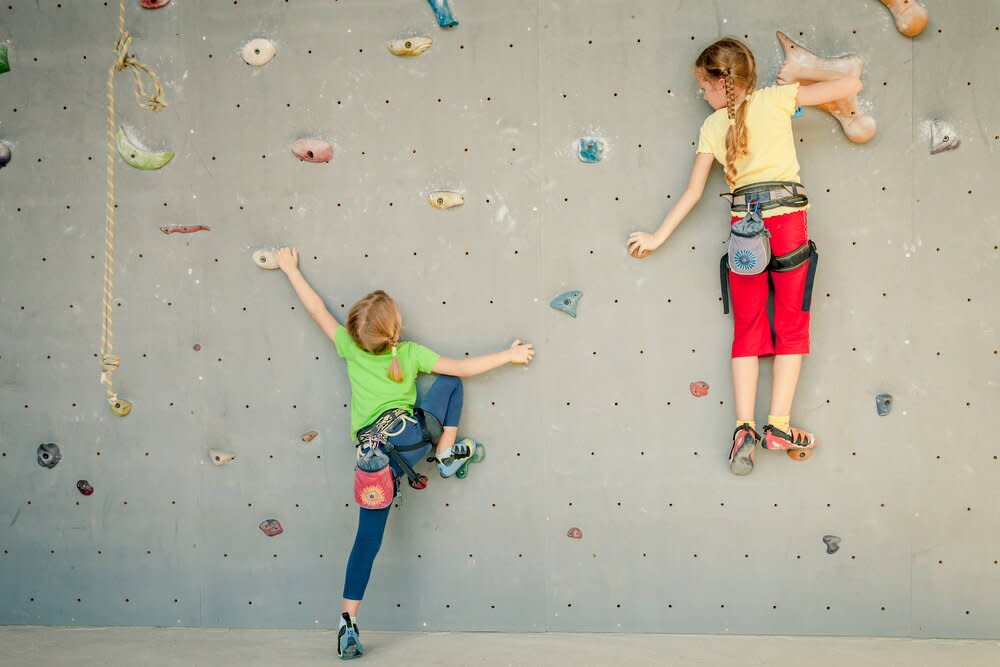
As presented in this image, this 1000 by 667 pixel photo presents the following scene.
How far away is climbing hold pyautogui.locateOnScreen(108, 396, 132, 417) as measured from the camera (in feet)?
9.45

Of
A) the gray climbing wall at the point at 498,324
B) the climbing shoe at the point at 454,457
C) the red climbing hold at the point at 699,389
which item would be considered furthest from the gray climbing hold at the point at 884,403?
the climbing shoe at the point at 454,457

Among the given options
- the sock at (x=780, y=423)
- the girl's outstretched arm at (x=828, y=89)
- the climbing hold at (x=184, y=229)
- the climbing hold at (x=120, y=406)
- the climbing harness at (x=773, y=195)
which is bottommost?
the sock at (x=780, y=423)

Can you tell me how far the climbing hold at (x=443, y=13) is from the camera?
2.73m

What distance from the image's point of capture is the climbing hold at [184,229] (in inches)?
112

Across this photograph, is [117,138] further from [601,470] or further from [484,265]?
[601,470]

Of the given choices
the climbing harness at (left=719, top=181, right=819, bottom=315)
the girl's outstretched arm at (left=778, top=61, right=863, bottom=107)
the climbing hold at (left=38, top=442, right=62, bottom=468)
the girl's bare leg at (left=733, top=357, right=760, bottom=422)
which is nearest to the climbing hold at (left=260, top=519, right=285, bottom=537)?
the climbing hold at (left=38, top=442, right=62, bottom=468)

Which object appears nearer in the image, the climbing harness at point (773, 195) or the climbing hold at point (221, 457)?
the climbing harness at point (773, 195)

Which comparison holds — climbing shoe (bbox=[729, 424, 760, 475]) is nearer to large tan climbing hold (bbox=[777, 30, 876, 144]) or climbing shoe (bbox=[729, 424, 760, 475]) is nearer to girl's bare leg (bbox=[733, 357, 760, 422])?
girl's bare leg (bbox=[733, 357, 760, 422])

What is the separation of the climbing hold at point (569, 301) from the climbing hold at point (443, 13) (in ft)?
2.79

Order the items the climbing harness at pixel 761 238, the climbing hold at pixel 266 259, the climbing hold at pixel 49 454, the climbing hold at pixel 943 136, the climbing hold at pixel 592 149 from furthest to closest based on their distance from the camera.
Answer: the climbing hold at pixel 49 454
the climbing hold at pixel 266 259
the climbing hold at pixel 592 149
the climbing hold at pixel 943 136
the climbing harness at pixel 761 238

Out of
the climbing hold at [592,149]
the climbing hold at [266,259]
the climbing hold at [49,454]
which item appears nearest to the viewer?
the climbing hold at [592,149]

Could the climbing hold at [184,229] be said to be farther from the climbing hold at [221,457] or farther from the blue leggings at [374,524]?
the blue leggings at [374,524]

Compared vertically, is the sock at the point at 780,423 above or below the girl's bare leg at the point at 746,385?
below

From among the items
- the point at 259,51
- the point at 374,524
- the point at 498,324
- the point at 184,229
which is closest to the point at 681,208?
the point at 498,324
